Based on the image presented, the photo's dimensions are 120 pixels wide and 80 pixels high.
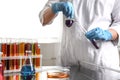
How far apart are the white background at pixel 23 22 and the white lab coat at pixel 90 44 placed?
3.83 feet

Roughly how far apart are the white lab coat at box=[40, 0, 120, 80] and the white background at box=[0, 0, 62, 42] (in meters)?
1.17

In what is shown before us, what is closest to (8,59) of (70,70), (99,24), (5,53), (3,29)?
(5,53)

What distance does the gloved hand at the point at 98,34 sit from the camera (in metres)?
1.14

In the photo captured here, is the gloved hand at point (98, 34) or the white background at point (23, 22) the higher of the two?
the white background at point (23, 22)

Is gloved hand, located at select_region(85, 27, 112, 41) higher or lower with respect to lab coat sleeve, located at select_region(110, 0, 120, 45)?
lower

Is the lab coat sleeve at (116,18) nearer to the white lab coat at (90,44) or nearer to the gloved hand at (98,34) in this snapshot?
the white lab coat at (90,44)

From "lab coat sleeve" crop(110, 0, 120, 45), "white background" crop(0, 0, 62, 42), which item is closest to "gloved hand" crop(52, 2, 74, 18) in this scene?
"lab coat sleeve" crop(110, 0, 120, 45)

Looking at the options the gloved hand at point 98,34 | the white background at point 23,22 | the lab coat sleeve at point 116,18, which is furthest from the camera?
the white background at point 23,22

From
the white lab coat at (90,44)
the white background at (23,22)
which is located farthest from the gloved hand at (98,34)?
the white background at (23,22)

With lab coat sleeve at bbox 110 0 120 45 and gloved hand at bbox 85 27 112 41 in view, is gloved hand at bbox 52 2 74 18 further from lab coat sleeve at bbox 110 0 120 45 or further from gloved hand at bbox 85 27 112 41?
lab coat sleeve at bbox 110 0 120 45

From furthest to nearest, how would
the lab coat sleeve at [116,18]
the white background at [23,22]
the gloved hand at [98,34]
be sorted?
the white background at [23,22] < the lab coat sleeve at [116,18] < the gloved hand at [98,34]

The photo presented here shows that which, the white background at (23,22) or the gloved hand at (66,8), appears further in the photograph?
the white background at (23,22)

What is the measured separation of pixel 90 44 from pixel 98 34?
115mm

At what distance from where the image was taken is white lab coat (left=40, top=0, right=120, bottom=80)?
1225mm
